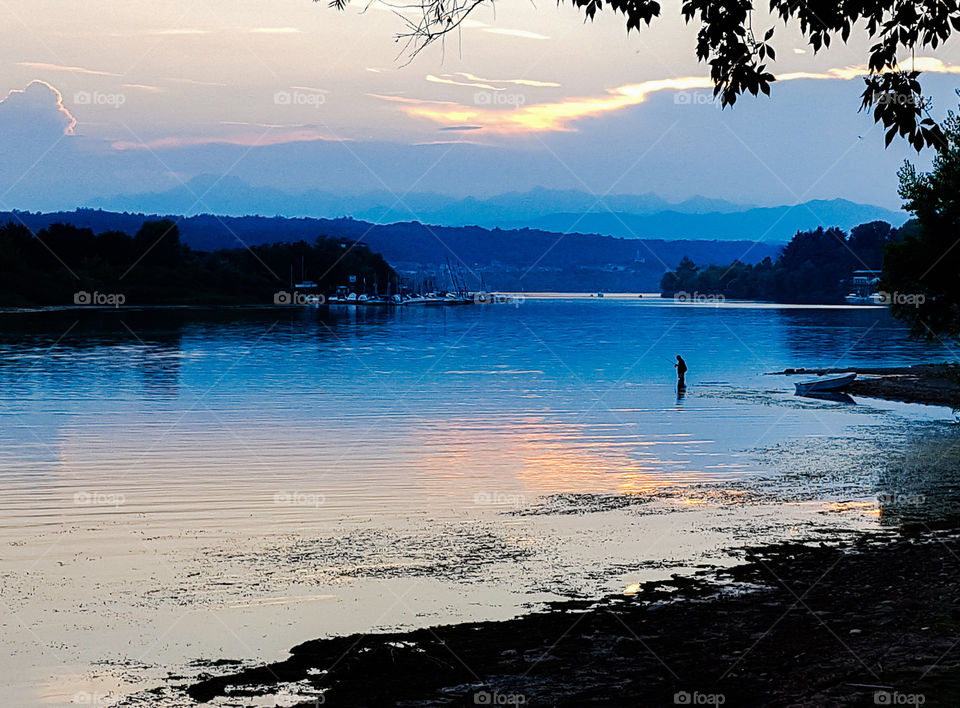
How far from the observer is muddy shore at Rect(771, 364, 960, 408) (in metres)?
56.0

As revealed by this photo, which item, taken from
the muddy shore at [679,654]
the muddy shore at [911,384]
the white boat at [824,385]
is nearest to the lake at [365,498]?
the muddy shore at [679,654]

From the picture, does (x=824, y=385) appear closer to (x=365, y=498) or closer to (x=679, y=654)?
(x=365, y=498)

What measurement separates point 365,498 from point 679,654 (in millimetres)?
14731

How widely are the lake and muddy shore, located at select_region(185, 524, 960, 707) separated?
0.94 m

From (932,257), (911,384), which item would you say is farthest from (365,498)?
(911,384)

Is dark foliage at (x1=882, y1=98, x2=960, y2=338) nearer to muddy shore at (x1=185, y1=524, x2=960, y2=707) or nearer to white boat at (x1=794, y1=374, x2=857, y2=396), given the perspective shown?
white boat at (x1=794, y1=374, x2=857, y2=396)

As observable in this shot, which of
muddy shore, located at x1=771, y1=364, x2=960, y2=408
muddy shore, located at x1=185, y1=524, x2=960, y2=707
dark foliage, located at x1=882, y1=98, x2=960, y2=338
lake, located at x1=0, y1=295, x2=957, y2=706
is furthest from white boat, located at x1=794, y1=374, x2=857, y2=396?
muddy shore, located at x1=185, y1=524, x2=960, y2=707

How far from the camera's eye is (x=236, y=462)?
1305 inches

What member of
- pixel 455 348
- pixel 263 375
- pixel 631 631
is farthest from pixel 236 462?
pixel 455 348

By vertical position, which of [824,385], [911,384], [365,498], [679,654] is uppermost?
[679,654]

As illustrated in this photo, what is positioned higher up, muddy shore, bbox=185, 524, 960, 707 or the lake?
muddy shore, bbox=185, 524, 960, 707

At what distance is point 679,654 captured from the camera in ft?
43.3

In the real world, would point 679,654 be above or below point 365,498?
above

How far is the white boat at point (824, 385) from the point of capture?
201ft
